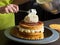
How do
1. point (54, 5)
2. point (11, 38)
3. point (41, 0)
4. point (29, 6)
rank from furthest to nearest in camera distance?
point (29, 6)
point (54, 5)
point (41, 0)
point (11, 38)

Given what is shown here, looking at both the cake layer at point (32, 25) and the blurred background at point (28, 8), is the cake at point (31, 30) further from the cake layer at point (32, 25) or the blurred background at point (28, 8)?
the blurred background at point (28, 8)

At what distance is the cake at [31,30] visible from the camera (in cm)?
100

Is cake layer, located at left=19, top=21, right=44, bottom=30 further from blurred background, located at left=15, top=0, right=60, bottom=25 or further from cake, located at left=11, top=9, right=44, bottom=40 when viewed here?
blurred background, located at left=15, top=0, right=60, bottom=25

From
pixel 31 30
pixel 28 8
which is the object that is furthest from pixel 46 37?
pixel 28 8

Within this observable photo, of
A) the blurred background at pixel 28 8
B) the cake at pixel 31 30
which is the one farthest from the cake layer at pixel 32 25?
the blurred background at pixel 28 8

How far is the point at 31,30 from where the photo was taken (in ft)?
3.31

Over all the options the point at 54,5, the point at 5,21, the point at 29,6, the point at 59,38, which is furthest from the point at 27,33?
the point at 29,6

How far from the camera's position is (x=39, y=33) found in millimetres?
1024

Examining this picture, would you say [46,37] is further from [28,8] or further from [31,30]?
[28,8]

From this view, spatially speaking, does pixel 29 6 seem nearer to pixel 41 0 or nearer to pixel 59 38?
pixel 41 0

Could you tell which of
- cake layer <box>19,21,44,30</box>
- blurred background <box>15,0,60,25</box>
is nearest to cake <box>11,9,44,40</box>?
cake layer <box>19,21,44,30</box>

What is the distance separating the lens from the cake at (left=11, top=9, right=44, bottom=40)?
996 mm

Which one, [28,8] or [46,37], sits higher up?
[46,37]

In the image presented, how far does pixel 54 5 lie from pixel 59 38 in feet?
2.05
